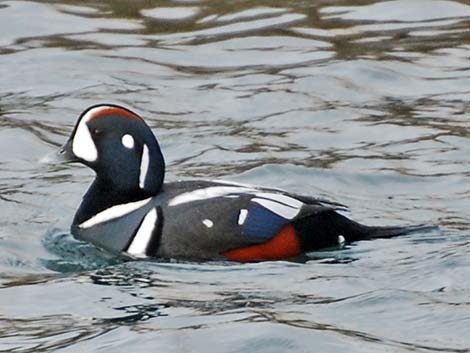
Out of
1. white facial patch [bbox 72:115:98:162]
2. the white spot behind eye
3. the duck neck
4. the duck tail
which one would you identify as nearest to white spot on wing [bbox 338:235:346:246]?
the duck tail

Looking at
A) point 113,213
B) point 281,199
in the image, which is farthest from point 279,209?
point 113,213

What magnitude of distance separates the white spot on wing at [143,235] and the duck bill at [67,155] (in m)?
0.68

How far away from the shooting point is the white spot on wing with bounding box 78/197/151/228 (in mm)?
9117

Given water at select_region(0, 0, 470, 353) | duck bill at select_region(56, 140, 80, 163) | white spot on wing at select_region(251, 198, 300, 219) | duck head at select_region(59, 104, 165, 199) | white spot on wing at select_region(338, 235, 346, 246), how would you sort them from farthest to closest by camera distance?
duck bill at select_region(56, 140, 80, 163) → duck head at select_region(59, 104, 165, 199) → white spot on wing at select_region(338, 235, 346, 246) → white spot on wing at select_region(251, 198, 300, 219) → water at select_region(0, 0, 470, 353)

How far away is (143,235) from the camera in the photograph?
8.86 m

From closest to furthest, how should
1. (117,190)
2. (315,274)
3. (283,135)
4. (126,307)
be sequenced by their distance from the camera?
(126,307)
(315,274)
(117,190)
(283,135)

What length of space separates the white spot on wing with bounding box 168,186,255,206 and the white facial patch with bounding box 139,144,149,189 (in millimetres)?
316

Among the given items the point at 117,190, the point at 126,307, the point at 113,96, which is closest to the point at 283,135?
the point at 113,96

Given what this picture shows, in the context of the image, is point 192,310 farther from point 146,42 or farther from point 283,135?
point 146,42

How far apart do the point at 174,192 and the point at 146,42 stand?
17.0 ft

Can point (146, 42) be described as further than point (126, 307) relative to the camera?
Yes

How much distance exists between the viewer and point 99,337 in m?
7.35

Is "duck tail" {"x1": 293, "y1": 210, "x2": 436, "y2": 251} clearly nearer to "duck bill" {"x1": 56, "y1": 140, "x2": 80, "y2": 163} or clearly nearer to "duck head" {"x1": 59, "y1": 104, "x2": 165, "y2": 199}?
"duck head" {"x1": 59, "y1": 104, "x2": 165, "y2": 199}

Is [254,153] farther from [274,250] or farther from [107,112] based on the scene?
[274,250]
